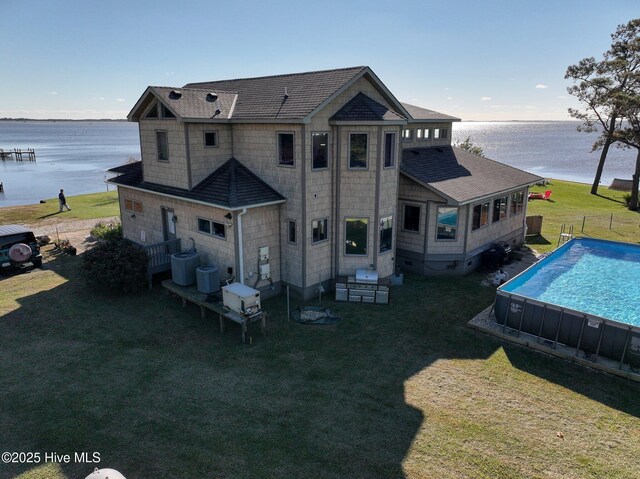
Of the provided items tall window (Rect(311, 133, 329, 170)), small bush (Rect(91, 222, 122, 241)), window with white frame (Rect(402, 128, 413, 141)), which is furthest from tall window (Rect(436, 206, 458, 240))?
small bush (Rect(91, 222, 122, 241))

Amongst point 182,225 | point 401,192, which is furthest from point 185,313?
point 401,192

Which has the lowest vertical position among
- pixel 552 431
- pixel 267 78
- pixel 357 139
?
pixel 552 431

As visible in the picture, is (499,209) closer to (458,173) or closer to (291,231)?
(458,173)

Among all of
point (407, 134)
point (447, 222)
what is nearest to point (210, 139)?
point (447, 222)

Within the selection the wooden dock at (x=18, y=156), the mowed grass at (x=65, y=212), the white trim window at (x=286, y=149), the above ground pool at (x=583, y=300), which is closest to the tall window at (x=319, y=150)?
the white trim window at (x=286, y=149)

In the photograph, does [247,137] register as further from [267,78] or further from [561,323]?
[561,323]

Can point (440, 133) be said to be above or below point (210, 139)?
above
